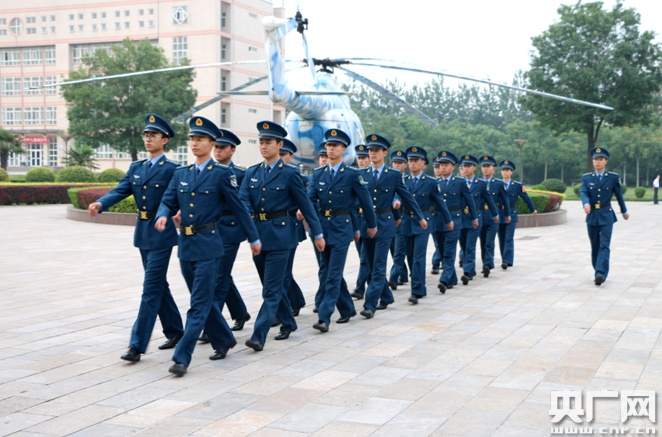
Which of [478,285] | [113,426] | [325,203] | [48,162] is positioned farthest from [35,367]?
[48,162]

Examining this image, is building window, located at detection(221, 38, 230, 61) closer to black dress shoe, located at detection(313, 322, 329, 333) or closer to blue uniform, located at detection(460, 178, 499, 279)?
blue uniform, located at detection(460, 178, 499, 279)

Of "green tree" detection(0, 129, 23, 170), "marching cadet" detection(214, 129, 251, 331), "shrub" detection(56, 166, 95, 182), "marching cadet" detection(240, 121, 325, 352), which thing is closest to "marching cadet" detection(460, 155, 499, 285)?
"marching cadet" detection(214, 129, 251, 331)

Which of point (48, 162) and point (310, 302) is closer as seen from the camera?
point (310, 302)

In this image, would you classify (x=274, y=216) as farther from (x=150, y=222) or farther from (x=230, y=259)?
(x=150, y=222)

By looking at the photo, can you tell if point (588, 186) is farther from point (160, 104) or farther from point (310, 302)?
point (160, 104)

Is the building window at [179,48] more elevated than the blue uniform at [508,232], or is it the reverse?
the building window at [179,48]

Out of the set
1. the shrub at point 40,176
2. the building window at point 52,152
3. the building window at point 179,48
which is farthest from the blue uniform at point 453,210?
the building window at point 52,152

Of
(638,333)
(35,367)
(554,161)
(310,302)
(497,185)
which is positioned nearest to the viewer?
(35,367)

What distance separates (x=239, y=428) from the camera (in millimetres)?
4531

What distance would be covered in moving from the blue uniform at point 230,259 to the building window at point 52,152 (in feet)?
208

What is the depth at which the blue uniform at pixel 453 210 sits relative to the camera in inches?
401

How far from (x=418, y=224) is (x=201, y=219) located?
12.6 ft

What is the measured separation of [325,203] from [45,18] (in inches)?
2551

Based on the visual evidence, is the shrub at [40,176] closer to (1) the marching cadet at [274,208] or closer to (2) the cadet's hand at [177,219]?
(1) the marching cadet at [274,208]
